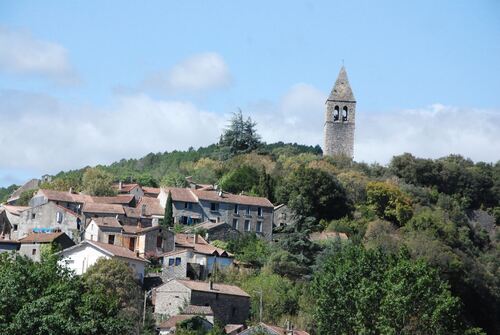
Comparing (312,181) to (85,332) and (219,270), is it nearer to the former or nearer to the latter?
(219,270)

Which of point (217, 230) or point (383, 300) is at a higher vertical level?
point (217, 230)

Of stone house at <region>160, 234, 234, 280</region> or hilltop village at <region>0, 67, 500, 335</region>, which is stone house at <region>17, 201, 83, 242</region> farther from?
stone house at <region>160, 234, 234, 280</region>

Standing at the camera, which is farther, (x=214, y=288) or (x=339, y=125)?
(x=339, y=125)

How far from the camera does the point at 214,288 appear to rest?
2778 inches

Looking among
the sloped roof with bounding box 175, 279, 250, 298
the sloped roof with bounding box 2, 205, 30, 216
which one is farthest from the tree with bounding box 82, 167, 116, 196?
the sloped roof with bounding box 175, 279, 250, 298

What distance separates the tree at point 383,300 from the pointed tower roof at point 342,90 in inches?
1653

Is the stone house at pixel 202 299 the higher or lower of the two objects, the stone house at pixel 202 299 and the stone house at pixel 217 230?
the lower

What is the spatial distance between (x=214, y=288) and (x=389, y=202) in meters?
23.6

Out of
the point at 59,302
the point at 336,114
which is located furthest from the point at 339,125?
the point at 59,302

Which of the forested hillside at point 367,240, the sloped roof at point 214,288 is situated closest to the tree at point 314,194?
the forested hillside at point 367,240

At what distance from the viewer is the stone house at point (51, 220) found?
82.0 meters

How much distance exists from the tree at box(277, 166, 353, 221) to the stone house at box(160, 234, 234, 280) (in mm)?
11174

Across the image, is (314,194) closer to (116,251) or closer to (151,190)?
(151,190)

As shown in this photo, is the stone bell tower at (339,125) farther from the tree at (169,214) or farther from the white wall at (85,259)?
the white wall at (85,259)
